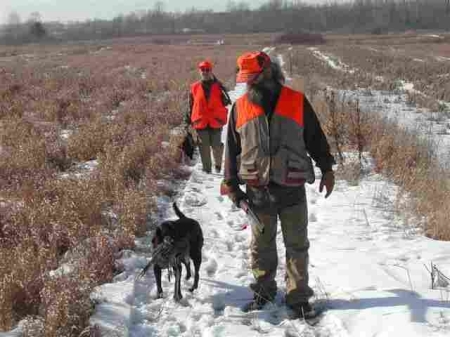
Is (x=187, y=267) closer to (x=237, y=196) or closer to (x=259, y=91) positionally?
(x=237, y=196)

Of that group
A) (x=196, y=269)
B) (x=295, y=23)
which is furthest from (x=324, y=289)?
(x=295, y=23)

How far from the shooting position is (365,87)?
61.8 ft

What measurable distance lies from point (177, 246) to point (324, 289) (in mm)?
1405

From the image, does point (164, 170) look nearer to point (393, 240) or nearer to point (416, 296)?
point (393, 240)

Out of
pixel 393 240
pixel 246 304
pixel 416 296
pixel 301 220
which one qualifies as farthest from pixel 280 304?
pixel 393 240

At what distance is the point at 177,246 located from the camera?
4141 mm

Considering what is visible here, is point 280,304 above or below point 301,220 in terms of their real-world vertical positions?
below

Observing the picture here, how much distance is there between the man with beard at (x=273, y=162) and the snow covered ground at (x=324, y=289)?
0.87 feet

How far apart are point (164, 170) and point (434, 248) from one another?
183 inches

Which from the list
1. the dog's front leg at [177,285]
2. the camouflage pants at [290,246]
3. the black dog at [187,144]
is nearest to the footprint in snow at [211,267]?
the dog's front leg at [177,285]

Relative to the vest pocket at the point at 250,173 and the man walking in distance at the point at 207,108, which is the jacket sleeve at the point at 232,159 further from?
the man walking in distance at the point at 207,108

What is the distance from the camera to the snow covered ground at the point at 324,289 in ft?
12.5

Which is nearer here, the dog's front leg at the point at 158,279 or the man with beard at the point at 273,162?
the man with beard at the point at 273,162

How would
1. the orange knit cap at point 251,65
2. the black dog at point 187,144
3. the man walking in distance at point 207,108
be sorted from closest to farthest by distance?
1. the orange knit cap at point 251,65
2. the man walking in distance at point 207,108
3. the black dog at point 187,144
